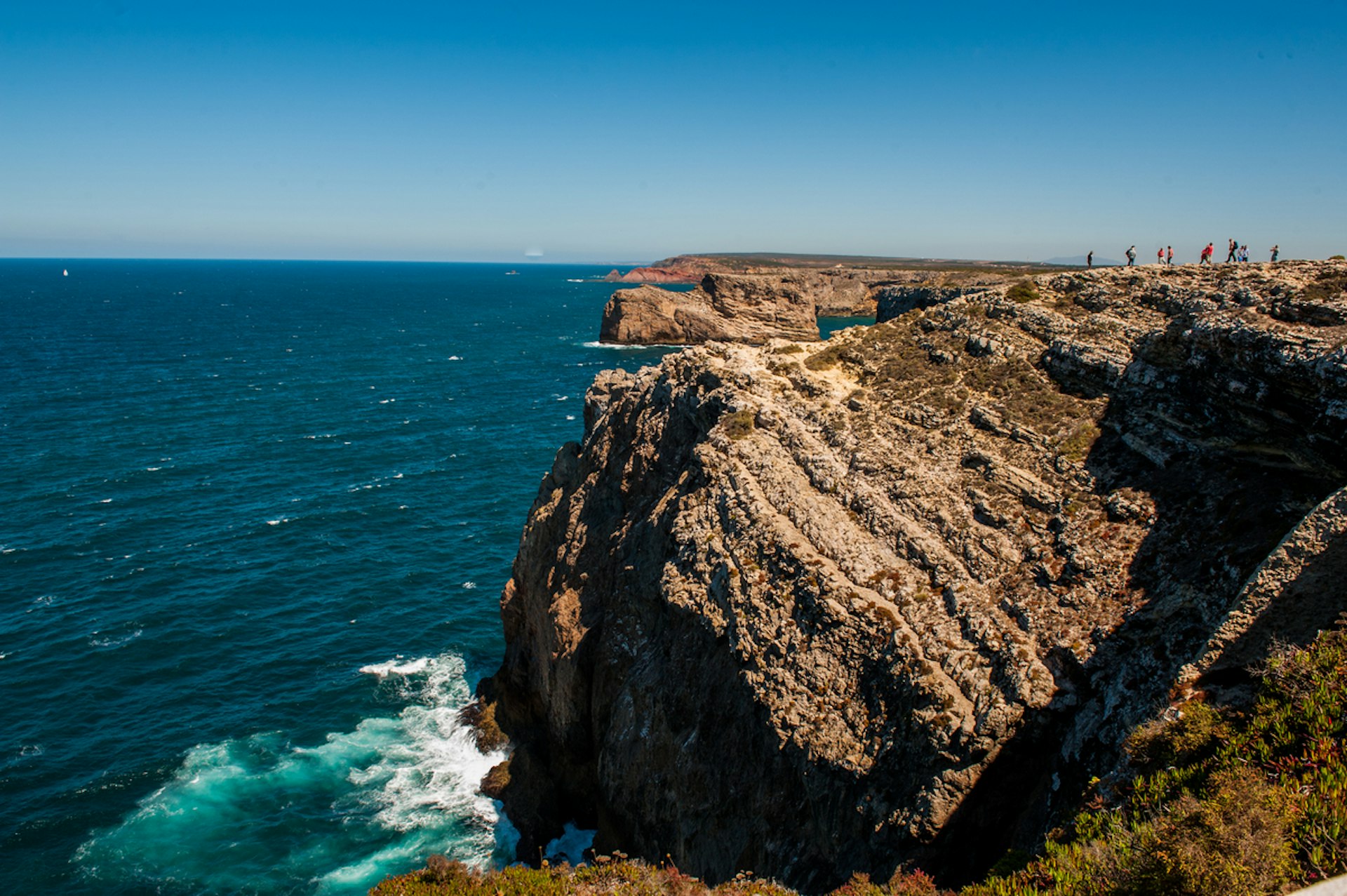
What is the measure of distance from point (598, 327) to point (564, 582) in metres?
152

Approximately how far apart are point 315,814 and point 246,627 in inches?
668

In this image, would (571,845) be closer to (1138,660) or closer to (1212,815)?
(1138,660)

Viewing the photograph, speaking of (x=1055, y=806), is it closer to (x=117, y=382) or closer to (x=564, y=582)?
(x=564, y=582)

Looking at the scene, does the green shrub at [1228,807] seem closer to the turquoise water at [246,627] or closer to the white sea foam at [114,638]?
the turquoise water at [246,627]

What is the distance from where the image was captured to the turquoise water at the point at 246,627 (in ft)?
103

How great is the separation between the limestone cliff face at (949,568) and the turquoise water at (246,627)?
10.5 m

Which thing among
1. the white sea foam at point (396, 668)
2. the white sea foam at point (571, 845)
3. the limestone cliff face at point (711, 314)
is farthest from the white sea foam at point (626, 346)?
the white sea foam at point (571, 845)

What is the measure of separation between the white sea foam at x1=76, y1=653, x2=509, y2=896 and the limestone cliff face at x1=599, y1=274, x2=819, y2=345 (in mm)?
115850

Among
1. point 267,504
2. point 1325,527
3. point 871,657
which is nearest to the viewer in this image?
point 1325,527

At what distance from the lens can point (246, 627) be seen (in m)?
45.6

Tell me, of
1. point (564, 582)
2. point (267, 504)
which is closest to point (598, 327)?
point (267, 504)

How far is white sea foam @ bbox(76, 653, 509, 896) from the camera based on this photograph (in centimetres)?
2983

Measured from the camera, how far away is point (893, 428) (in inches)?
1024

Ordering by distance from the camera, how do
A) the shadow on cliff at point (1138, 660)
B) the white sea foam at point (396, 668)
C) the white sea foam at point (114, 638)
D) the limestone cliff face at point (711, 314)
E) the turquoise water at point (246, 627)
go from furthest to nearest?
the limestone cliff face at point (711, 314) → the white sea foam at point (114, 638) → the white sea foam at point (396, 668) → the turquoise water at point (246, 627) → the shadow on cliff at point (1138, 660)
